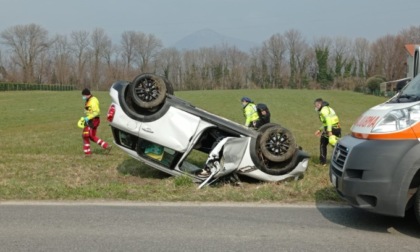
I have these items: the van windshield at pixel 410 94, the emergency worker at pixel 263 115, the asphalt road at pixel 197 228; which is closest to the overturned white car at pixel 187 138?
the asphalt road at pixel 197 228

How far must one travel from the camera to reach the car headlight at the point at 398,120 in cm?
457

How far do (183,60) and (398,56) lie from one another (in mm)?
48855

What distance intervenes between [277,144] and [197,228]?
262 cm

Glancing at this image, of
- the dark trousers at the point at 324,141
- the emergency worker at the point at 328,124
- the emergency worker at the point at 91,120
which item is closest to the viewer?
the emergency worker at the point at 328,124

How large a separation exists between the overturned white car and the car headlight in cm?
263

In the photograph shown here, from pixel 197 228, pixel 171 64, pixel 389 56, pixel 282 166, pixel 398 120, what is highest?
pixel 389 56

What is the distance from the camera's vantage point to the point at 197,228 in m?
5.10

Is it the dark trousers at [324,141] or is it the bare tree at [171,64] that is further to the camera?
the bare tree at [171,64]

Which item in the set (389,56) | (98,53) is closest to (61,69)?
(98,53)

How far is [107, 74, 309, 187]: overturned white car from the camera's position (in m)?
7.10

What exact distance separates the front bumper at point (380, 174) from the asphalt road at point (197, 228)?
1.34 feet

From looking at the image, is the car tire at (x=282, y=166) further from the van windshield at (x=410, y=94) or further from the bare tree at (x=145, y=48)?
the bare tree at (x=145, y=48)

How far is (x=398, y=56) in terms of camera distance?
89.5 m

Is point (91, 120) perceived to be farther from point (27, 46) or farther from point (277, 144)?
point (27, 46)
